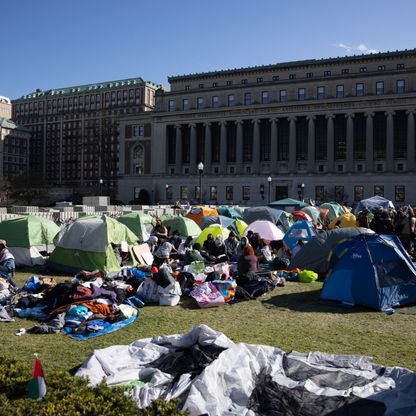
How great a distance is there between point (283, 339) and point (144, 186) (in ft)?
252

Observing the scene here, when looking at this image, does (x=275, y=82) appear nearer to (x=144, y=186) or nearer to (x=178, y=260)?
(x=144, y=186)

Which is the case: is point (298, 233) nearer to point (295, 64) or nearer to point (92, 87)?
point (295, 64)

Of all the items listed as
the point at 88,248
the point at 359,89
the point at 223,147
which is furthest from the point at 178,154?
the point at 88,248

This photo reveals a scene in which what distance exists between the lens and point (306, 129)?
247 feet

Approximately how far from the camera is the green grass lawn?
838 cm

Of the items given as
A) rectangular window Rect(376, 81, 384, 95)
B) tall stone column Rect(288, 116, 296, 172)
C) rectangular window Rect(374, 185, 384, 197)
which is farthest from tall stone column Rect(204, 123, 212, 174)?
rectangular window Rect(376, 81, 384, 95)

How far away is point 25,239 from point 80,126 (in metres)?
122

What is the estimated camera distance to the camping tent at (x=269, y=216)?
28016mm

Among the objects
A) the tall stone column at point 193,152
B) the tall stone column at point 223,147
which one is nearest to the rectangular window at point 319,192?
the tall stone column at point 223,147

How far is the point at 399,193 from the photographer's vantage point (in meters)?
67.1

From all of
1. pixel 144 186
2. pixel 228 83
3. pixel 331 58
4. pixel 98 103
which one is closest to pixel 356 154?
pixel 331 58

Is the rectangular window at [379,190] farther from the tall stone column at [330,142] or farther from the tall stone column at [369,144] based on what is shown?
the tall stone column at [330,142]

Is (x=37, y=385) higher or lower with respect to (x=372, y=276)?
lower

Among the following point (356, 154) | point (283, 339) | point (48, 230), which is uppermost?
point (356, 154)
